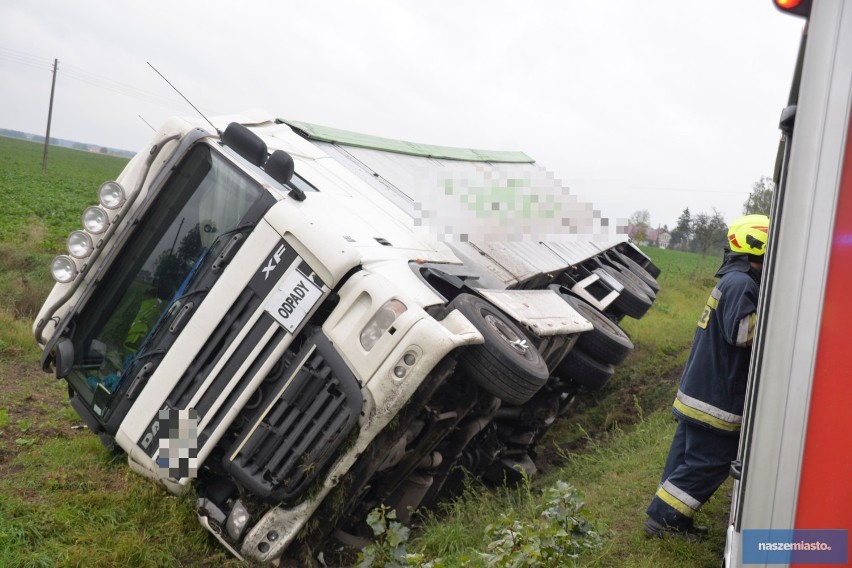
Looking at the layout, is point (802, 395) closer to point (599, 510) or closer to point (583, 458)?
point (599, 510)

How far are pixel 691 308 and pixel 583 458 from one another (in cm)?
690

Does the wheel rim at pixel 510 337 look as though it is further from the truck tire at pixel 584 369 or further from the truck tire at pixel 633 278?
the truck tire at pixel 633 278

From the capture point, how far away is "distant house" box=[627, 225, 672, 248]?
9.14 m

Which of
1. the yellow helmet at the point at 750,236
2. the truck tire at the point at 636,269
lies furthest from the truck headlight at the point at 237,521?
the truck tire at the point at 636,269

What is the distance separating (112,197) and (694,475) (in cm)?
295

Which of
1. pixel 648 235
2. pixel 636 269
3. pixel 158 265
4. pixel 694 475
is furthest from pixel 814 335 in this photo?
pixel 648 235

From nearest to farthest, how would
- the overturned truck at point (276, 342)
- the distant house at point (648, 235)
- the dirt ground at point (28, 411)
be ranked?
the overturned truck at point (276, 342) → the dirt ground at point (28, 411) → the distant house at point (648, 235)

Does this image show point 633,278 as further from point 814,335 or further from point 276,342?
point 814,335

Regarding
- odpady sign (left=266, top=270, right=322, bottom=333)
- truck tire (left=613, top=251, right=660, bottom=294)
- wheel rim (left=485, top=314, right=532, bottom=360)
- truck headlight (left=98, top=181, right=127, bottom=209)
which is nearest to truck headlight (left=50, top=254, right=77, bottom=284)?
truck headlight (left=98, top=181, right=127, bottom=209)

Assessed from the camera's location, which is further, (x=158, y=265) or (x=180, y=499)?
(x=158, y=265)

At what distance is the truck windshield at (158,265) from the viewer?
12.5 feet

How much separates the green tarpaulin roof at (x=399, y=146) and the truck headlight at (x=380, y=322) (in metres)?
2.95

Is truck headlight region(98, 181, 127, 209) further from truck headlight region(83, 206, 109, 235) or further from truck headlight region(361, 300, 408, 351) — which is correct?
truck headlight region(361, 300, 408, 351)

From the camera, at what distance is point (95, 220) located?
388 centimetres
